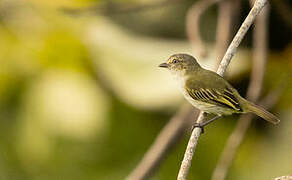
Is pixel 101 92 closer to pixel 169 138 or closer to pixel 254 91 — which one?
pixel 169 138

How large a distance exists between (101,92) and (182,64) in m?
1.41

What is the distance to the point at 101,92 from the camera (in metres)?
3.87

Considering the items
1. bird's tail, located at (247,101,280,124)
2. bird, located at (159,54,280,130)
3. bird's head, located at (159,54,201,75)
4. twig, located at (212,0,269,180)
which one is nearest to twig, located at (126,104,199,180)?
twig, located at (212,0,269,180)

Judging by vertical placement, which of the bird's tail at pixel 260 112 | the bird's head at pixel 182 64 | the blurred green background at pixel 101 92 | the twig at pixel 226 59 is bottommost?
the twig at pixel 226 59

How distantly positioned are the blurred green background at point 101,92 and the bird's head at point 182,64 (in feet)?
3.01

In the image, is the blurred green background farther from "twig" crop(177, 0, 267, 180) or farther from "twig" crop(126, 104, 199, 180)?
"twig" crop(177, 0, 267, 180)

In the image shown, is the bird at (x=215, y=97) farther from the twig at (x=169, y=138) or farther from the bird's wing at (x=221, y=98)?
the twig at (x=169, y=138)

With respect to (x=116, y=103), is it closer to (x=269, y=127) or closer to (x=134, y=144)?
(x=134, y=144)

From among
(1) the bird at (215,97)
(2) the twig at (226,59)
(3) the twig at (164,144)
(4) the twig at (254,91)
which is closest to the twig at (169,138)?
(3) the twig at (164,144)

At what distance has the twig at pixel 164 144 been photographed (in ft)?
9.04

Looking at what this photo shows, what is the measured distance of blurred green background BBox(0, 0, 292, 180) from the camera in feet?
11.6

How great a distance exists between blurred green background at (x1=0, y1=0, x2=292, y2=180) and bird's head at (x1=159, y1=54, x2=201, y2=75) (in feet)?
3.01

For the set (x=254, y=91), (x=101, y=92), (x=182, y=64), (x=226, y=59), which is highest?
(x=101, y=92)

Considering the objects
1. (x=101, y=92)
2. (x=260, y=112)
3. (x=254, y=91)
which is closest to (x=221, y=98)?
(x=260, y=112)
